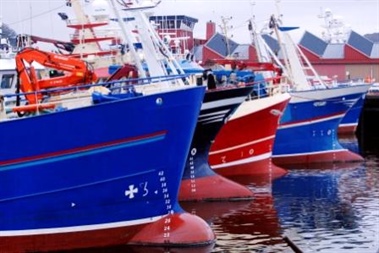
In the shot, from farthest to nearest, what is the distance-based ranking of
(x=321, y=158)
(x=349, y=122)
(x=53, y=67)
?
(x=349, y=122) < (x=321, y=158) < (x=53, y=67)

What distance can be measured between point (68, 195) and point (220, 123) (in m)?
6.33

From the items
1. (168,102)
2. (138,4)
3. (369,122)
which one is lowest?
(369,122)

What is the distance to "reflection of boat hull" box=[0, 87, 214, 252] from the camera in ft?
44.9

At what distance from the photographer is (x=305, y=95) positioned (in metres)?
28.0

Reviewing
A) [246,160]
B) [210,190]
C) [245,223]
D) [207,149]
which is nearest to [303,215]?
[245,223]

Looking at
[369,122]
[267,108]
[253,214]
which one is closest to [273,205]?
[253,214]

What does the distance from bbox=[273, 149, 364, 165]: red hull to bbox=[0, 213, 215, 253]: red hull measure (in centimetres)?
1349

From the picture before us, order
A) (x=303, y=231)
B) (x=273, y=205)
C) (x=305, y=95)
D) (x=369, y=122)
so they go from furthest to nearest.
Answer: (x=369, y=122), (x=305, y=95), (x=273, y=205), (x=303, y=231)

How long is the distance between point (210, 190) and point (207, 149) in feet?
3.37

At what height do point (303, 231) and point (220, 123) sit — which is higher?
point (220, 123)

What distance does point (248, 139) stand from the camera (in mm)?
23406

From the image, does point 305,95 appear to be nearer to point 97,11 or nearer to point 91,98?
point 97,11

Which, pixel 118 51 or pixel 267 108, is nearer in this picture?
pixel 267 108

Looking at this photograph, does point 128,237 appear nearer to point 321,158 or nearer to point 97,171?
point 97,171
